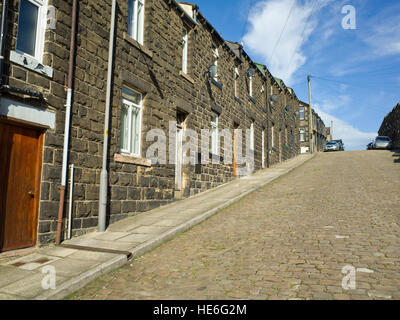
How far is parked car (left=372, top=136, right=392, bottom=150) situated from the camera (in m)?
33.3

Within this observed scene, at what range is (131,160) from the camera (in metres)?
8.85

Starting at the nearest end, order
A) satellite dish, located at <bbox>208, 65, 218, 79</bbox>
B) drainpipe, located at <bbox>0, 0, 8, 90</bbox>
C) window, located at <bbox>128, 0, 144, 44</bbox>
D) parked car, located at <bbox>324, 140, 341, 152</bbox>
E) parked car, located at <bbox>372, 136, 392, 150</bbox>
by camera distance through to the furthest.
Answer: drainpipe, located at <bbox>0, 0, 8, 90</bbox>, window, located at <bbox>128, 0, 144, 44</bbox>, satellite dish, located at <bbox>208, 65, 218, 79</bbox>, parked car, located at <bbox>372, 136, 392, 150</bbox>, parked car, located at <bbox>324, 140, 341, 152</bbox>

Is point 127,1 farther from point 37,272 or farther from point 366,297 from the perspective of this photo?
point 366,297

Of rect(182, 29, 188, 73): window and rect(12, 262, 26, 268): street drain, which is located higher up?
rect(182, 29, 188, 73): window

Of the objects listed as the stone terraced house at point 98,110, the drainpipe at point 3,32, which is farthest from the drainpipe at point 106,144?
the drainpipe at point 3,32

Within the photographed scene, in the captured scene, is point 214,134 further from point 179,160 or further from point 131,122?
point 131,122

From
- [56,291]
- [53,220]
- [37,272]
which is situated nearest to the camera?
→ [56,291]

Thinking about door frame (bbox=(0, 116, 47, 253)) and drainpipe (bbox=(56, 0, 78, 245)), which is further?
drainpipe (bbox=(56, 0, 78, 245))

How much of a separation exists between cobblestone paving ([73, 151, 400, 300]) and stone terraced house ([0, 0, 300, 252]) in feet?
7.23

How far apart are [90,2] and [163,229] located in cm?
568

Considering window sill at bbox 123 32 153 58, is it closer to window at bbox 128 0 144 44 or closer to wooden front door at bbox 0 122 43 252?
window at bbox 128 0 144 44

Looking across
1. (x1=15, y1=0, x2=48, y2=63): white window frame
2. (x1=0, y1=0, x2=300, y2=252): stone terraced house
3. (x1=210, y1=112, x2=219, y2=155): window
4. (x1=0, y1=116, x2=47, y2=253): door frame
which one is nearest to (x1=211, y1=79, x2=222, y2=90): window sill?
(x1=0, y1=0, x2=300, y2=252): stone terraced house
